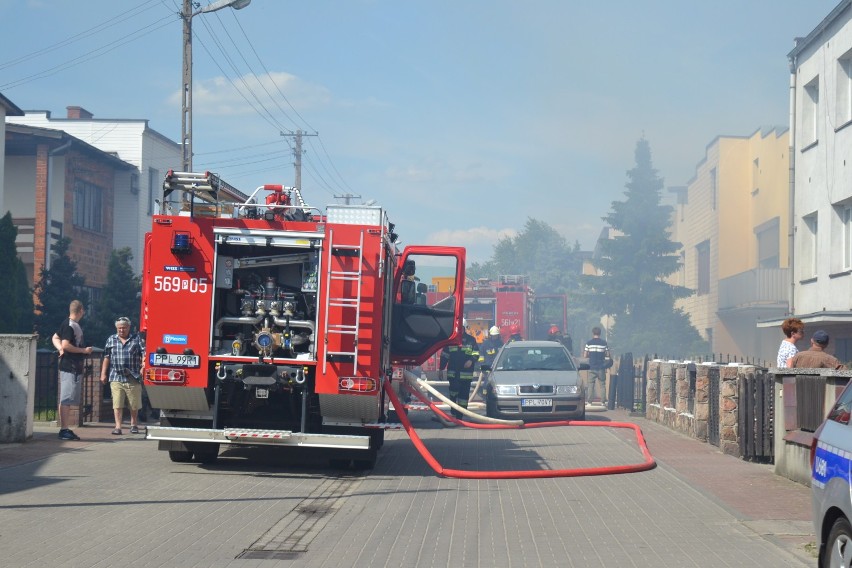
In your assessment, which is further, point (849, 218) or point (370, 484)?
point (849, 218)

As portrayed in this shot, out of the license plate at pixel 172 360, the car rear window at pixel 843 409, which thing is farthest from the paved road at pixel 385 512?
the car rear window at pixel 843 409

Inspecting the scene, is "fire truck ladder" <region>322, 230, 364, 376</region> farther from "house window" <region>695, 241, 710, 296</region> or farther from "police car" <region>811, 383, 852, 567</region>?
"house window" <region>695, 241, 710, 296</region>

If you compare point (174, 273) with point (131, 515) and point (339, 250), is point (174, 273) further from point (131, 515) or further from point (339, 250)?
point (131, 515)

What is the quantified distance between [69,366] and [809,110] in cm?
1863

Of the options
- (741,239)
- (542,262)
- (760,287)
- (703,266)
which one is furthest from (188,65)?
(542,262)

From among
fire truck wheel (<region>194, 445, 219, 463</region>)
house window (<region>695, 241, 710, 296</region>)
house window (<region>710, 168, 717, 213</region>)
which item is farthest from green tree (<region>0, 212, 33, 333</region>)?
house window (<region>695, 241, 710, 296</region>)

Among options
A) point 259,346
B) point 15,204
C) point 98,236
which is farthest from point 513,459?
point 98,236

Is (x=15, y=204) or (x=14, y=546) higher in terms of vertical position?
(x=15, y=204)

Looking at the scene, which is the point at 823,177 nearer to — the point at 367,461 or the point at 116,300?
the point at 367,461

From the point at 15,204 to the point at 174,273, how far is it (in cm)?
2399

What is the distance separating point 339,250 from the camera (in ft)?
40.1

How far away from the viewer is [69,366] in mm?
15758

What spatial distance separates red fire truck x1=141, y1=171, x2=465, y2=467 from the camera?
1211 centimetres

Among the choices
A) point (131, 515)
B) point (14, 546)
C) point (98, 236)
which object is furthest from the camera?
point (98, 236)
